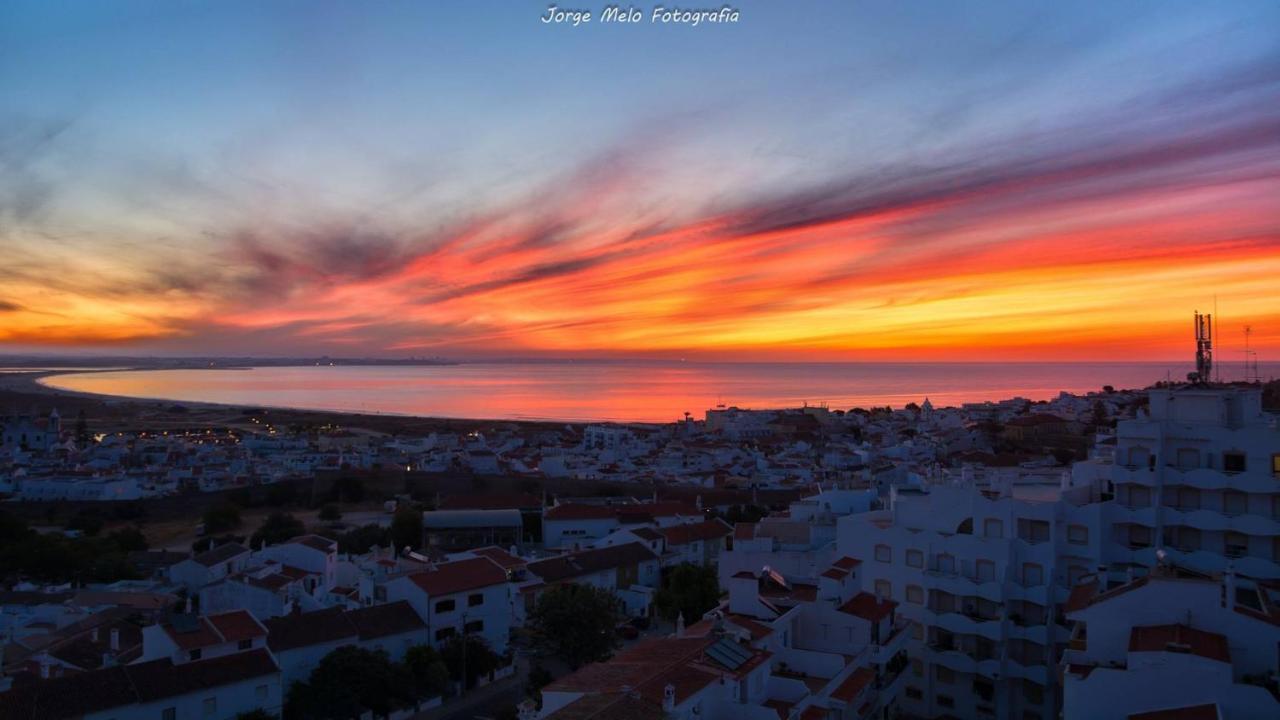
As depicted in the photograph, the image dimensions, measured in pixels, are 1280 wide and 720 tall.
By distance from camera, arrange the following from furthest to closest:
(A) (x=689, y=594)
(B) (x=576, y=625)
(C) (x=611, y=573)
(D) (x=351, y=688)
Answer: (C) (x=611, y=573) < (A) (x=689, y=594) < (B) (x=576, y=625) < (D) (x=351, y=688)

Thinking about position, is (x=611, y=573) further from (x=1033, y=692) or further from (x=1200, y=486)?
(x=1200, y=486)

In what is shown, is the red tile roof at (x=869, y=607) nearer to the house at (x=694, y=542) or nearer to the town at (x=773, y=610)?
the town at (x=773, y=610)

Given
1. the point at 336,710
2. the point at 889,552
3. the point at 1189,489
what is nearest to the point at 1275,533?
the point at 1189,489

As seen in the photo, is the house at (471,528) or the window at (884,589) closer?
the window at (884,589)

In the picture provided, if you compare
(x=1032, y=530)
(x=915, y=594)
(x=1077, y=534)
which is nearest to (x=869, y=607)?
(x=915, y=594)

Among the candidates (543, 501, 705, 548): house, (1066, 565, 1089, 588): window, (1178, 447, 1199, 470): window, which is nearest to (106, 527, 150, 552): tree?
(543, 501, 705, 548): house

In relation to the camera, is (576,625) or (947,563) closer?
(947,563)

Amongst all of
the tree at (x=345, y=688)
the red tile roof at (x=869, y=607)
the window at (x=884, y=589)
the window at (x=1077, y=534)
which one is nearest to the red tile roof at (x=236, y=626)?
the tree at (x=345, y=688)
